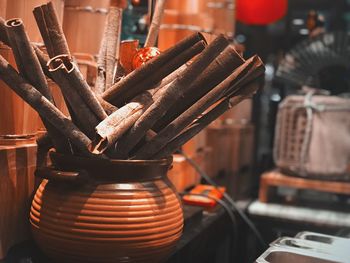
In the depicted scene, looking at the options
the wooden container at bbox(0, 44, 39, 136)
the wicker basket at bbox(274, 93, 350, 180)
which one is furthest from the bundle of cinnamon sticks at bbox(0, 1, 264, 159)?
the wicker basket at bbox(274, 93, 350, 180)

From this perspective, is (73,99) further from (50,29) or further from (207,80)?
(207,80)

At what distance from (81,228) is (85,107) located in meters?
0.26

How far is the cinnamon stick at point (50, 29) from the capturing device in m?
1.11

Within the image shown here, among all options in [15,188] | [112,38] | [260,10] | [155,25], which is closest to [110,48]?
[112,38]

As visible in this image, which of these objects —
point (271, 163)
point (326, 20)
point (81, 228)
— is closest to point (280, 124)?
point (271, 163)

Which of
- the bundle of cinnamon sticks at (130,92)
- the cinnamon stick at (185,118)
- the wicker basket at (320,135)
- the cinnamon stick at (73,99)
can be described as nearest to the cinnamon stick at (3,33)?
the bundle of cinnamon sticks at (130,92)

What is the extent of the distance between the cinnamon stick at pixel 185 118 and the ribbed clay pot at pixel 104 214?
34mm

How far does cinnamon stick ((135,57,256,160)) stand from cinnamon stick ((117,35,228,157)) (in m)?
0.04

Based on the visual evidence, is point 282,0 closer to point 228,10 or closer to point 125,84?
point 228,10

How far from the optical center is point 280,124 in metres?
2.55

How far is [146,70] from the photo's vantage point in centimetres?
117

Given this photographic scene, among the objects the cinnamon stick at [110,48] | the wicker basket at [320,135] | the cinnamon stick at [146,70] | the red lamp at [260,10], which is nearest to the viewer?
the cinnamon stick at [146,70]

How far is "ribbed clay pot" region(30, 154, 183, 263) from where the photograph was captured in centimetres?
108

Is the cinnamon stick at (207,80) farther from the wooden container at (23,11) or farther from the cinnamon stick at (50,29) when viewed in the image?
the wooden container at (23,11)
